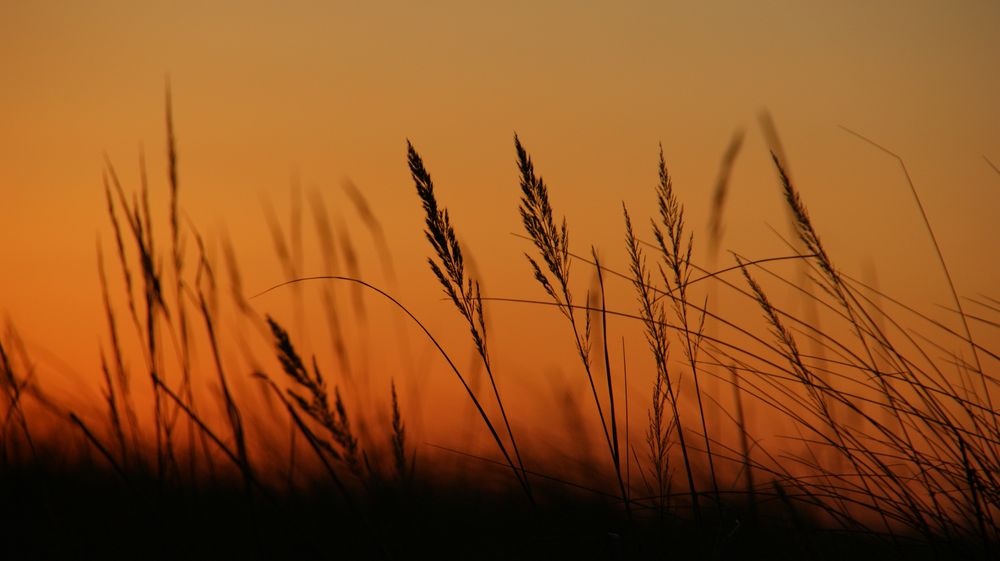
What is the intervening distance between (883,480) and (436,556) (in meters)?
1.00

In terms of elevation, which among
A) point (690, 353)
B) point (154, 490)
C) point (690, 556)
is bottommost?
point (690, 556)

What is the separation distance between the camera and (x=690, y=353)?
5.96ft

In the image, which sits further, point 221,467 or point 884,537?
point 221,467

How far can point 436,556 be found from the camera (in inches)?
81.2

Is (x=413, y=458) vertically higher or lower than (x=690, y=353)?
lower

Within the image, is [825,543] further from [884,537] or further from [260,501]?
[260,501]

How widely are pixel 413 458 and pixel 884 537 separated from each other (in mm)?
993

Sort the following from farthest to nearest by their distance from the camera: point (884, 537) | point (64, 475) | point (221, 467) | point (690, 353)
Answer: point (64, 475), point (221, 467), point (690, 353), point (884, 537)

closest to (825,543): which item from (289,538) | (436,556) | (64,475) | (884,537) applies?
(884,537)

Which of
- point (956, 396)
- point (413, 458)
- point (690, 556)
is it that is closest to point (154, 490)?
point (413, 458)

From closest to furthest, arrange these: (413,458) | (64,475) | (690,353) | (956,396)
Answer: (956,396)
(690,353)
(413,458)
(64,475)

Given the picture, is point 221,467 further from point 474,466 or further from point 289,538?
point 474,466

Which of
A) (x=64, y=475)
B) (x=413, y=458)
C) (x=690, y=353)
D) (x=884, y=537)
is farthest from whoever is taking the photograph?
(x=64, y=475)

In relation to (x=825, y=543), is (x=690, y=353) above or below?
above
